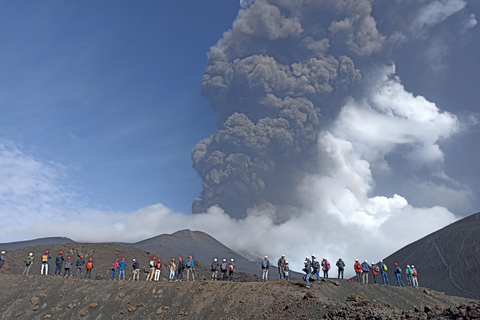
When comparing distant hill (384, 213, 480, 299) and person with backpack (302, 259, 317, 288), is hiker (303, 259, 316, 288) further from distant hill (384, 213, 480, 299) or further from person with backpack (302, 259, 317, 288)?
distant hill (384, 213, 480, 299)

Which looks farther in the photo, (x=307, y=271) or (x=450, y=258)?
(x=450, y=258)

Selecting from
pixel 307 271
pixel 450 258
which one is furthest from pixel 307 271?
pixel 450 258

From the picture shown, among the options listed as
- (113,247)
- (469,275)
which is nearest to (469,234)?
(469,275)

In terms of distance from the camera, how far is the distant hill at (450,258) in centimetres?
4219

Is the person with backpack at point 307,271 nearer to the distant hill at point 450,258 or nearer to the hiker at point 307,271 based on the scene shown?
the hiker at point 307,271

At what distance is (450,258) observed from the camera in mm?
49688

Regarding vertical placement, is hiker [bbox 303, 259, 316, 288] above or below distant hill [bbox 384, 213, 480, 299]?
below

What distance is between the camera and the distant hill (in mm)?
42188

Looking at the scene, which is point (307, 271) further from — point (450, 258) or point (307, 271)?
point (450, 258)

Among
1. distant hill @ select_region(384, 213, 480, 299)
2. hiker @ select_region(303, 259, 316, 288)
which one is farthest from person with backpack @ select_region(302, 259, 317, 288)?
distant hill @ select_region(384, 213, 480, 299)

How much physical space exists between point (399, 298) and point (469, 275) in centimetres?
2660

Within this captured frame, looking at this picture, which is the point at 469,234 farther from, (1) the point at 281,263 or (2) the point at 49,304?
(2) the point at 49,304

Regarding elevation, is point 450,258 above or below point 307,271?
above

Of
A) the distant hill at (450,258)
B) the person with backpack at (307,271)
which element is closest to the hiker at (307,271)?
the person with backpack at (307,271)
